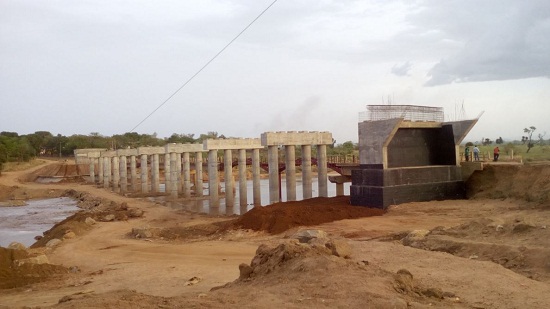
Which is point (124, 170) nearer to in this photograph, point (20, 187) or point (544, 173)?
point (20, 187)

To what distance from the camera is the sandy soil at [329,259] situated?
809 cm

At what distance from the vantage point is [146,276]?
1299 centimetres

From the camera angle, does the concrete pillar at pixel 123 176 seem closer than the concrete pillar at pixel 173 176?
No

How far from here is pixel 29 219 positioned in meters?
36.2

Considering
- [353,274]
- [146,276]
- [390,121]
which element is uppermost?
[390,121]

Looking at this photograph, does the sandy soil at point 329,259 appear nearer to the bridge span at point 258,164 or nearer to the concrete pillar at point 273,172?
the bridge span at point 258,164

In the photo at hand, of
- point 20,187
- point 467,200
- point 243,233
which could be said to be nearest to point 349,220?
point 243,233

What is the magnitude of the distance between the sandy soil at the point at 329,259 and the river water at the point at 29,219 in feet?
20.0

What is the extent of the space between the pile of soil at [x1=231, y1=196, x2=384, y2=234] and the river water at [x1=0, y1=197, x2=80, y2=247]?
506 inches

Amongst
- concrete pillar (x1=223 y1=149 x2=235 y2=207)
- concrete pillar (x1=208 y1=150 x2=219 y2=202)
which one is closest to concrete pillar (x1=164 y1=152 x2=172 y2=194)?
concrete pillar (x1=208 y1=150 x2=219 y2=202)

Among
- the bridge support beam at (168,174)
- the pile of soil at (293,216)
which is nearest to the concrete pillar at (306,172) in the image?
the pile of soil at (293,216)

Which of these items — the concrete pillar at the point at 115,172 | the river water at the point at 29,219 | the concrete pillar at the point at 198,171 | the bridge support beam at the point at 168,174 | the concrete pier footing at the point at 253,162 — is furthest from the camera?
the concrete pillar at the point at 115,172

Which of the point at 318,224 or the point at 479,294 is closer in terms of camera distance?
the point at 479,294

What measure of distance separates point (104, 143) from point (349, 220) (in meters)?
103
